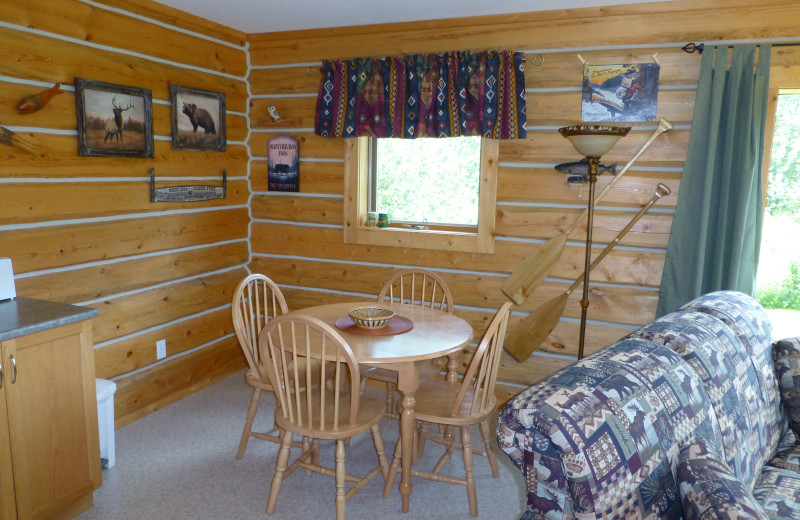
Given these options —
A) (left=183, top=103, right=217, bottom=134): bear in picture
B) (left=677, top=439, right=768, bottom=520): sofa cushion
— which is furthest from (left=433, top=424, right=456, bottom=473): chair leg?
(left=183, top=103, right=217, bottom=134): bear in picture

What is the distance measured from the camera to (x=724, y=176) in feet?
9.89

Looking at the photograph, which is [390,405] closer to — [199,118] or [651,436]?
[651,436]

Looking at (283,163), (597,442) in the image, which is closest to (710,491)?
(597,442)

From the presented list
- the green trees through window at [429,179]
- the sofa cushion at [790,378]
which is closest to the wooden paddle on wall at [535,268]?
the green trees through window at [429,179]

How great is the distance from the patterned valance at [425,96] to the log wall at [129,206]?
0.82 meters

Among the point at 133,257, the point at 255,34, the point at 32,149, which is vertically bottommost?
the point at 133,257

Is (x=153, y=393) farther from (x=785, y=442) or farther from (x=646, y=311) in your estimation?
(x=785, y=442)

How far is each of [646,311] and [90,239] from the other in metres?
3.11

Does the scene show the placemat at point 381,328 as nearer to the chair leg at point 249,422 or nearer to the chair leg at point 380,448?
the chair leg at point 380,448

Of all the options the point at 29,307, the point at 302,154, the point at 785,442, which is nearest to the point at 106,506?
the point at 29,307

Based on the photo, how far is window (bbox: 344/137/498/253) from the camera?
3.62 meters

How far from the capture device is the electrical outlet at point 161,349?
12.0ft

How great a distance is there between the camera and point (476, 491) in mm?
2754

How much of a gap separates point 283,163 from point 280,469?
231 centimetres
